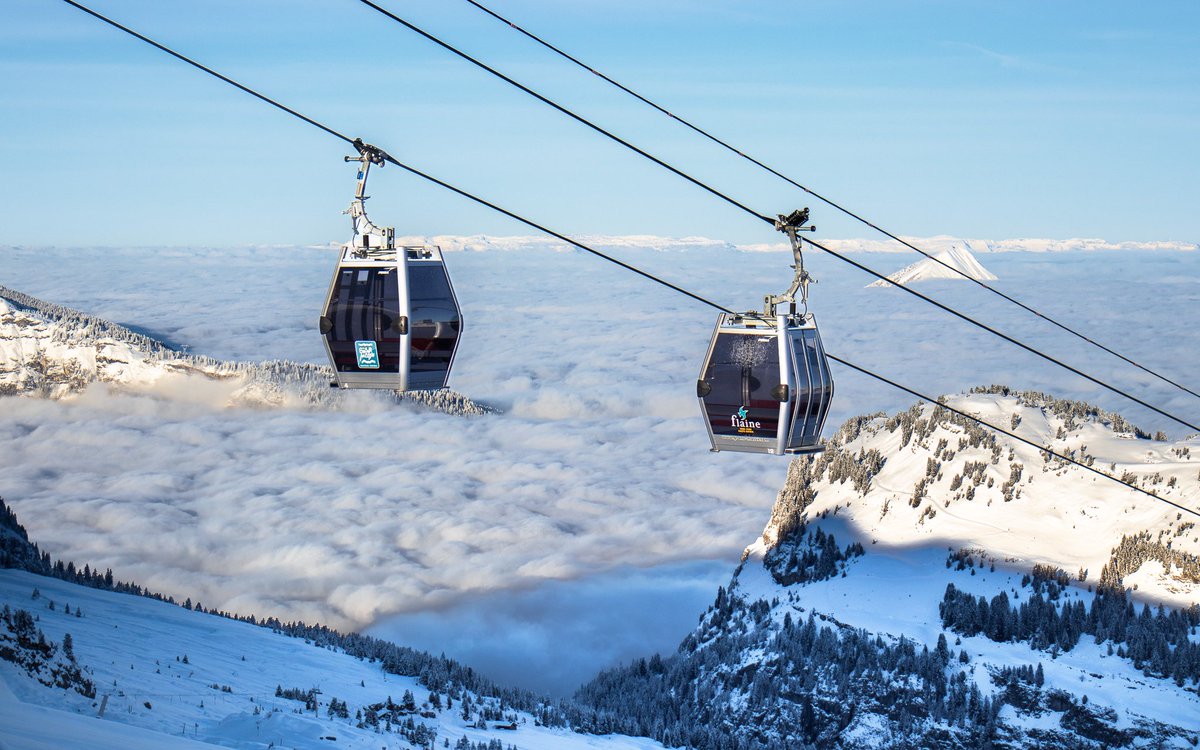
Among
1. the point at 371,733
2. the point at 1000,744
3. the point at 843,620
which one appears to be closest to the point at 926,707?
the point at 1000,744

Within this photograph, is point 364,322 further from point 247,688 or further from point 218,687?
point 247,688

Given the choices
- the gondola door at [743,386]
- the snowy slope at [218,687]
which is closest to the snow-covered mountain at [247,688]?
the snowy slope at [218,687]

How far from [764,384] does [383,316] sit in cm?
1058

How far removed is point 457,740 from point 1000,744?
255 feet

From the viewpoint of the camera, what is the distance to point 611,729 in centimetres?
16038

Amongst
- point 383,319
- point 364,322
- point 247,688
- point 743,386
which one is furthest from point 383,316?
point 247,688

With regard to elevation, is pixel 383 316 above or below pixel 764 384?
above

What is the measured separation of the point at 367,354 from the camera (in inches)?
1249

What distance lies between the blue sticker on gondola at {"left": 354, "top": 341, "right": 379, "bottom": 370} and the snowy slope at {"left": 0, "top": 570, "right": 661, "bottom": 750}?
74.8 ft

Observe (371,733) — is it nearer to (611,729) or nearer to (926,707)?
(611,729)

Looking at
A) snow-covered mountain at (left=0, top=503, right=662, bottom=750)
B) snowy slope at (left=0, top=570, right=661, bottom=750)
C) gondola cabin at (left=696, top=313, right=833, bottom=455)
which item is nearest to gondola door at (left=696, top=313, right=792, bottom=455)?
gondola cabin at (left=696, top=313, right=833, bottom=455)

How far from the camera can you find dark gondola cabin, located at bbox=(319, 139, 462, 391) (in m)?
31.5

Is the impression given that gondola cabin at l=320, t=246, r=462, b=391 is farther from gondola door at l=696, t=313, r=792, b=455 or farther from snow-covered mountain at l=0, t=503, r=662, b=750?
snow-covered mountain at l=0, t=503, r=662, b=750

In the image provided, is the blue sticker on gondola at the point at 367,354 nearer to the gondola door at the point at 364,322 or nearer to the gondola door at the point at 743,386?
the gondola door at the point at 364,322
